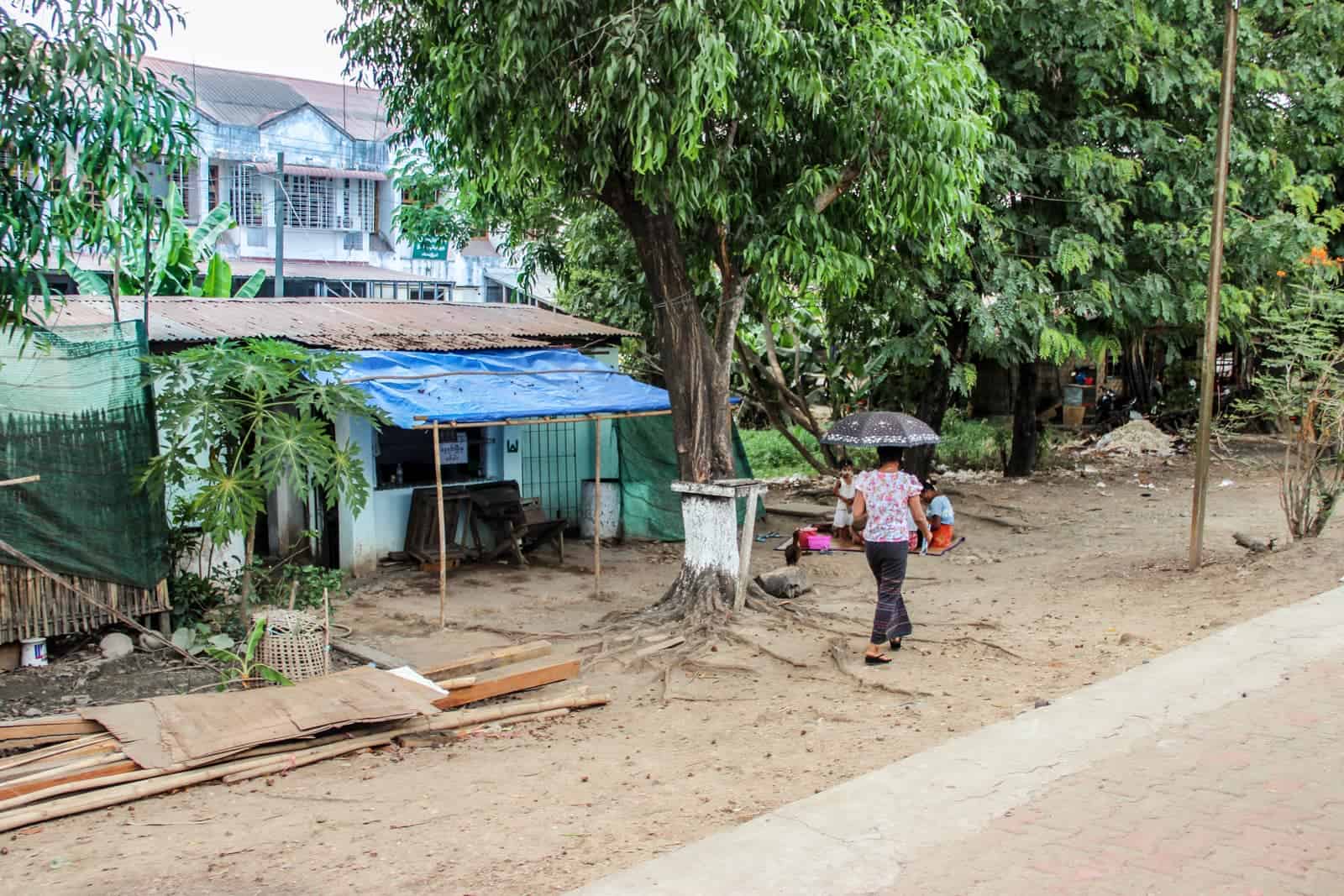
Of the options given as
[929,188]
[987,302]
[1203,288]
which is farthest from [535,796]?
[1203,288]

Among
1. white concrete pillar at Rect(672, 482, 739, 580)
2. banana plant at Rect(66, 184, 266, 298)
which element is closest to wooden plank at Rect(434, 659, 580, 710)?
white concrete pillar at Rect(672, 482, 739, 580)

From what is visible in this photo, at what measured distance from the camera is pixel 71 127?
248 inches

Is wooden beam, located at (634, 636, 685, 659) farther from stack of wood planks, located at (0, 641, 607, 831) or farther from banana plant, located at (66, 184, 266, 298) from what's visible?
banana plant, located at (66, 184, 266, 298)

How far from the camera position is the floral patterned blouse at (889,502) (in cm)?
760

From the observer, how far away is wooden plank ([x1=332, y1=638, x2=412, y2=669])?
8.12 metres

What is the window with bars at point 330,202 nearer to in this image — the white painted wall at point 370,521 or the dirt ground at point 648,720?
the white painted wall at point 370,521

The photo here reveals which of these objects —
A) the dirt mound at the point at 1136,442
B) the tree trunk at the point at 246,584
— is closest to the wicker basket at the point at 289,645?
the tree trunk at the point at 246,584

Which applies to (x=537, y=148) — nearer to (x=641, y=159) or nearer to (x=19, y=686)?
(x=641, y=159)

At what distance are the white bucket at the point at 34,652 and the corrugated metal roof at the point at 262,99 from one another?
15.9 m

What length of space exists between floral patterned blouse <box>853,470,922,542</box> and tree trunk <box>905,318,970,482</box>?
683cm

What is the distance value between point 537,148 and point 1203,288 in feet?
30.7

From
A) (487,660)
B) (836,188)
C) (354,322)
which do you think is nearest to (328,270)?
(354,322)

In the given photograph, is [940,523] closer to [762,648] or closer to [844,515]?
[844,515]

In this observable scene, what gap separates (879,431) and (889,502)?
3781mm
